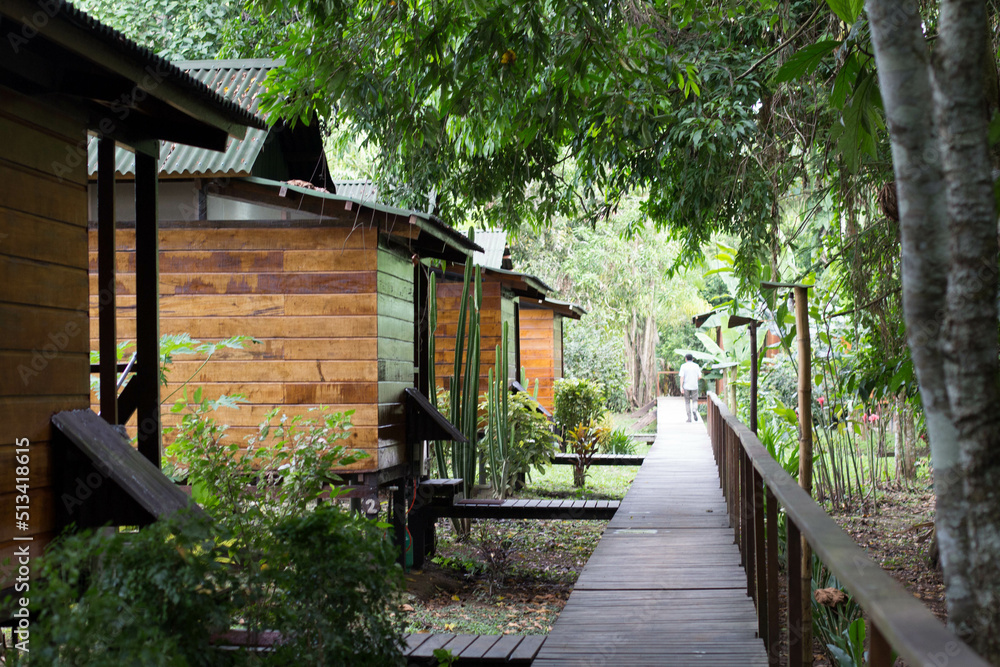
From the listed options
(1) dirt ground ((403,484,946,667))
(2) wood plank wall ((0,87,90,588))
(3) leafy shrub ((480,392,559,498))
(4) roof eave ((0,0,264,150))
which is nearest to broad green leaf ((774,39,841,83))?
(4) roof eave ((0,0,264,150))

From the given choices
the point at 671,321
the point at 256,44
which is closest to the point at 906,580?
the point at 256,44

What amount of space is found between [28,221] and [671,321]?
3195 centimetres

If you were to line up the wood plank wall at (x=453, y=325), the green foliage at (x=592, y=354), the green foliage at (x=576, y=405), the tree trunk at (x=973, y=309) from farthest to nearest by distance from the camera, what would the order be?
the green foliage at (x=592, y=354) < the green foliage at (x=576, y=405) < the wood plank wall at (x=453, y=325) < the tree trunk at (x=973, y=309)

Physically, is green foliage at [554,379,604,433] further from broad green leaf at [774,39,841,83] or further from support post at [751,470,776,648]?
broad green leaf at [774,39,841,83]

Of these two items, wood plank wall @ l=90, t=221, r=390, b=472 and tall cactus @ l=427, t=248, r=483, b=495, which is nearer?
wood plank wall @ l=90, t=221, r=390, b=472

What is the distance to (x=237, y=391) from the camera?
7637 millimetres

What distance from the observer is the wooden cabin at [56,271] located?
11.2 feet

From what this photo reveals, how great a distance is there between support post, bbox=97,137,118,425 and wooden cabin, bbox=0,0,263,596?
0.83ft

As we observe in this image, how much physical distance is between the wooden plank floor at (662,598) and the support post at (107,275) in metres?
2.57

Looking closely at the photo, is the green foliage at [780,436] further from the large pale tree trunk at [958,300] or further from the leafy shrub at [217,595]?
the large pale tree trunk at [958,300]

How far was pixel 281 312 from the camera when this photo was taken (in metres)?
7.62

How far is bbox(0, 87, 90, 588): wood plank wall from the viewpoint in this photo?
11.3 feet

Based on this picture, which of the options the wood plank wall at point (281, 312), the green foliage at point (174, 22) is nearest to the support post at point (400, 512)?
the wood plank wall at point (281, 312)

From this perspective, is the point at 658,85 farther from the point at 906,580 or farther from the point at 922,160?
the point at 906,580
